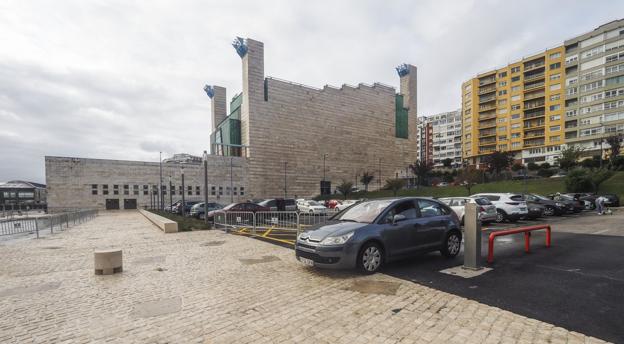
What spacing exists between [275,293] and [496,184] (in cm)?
4599

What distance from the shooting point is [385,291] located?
15.9ft

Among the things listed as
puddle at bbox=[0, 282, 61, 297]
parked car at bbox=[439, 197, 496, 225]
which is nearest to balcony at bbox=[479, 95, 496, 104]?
parked car at bbox=[439, 197, 496, 225]

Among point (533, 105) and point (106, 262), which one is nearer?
point (106, 262)

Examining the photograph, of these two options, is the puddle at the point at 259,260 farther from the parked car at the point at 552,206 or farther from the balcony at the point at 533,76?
the balcony at the point at 533,76

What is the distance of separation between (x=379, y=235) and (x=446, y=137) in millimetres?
111957

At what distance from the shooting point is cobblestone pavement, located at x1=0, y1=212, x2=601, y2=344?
3.43m

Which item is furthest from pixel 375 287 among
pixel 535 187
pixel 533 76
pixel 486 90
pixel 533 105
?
pixel 486 90

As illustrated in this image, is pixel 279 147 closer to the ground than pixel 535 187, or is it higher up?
higher up

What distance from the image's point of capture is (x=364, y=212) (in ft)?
22.2

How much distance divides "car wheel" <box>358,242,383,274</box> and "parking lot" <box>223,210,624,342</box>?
0.37 m

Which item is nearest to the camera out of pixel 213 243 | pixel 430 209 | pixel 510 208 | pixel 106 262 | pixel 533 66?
pixel 106 262

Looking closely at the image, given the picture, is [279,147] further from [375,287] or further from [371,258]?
[375,287]

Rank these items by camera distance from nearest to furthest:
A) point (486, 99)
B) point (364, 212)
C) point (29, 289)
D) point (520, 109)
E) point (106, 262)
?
1. point (29, 289)
2. point (106, 262)
3. point (364, 212)
4. point (520, 109)
5. point (486, 99)

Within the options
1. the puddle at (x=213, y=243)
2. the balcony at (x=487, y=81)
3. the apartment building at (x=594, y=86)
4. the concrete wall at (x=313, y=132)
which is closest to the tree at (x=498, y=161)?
the apartment building at (x=594, y=86)
